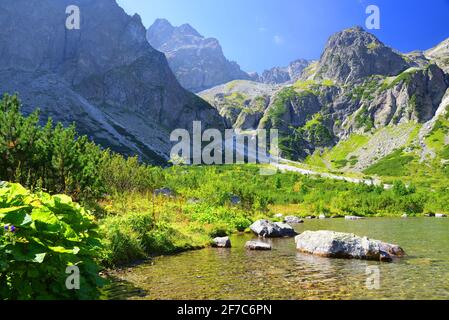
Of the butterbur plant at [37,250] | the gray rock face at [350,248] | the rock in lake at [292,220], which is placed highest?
the butterbur plant at [37,250]

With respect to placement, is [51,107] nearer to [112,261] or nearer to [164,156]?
[164,156]

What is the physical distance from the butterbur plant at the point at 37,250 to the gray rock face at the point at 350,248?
16.3 metres

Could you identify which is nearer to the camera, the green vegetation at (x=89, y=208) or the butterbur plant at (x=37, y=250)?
the butterbur plant at (x=37, y=250)

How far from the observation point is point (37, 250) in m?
8.19

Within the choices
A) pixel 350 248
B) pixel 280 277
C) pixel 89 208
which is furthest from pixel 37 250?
pixel 89 208

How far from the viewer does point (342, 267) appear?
757 inches

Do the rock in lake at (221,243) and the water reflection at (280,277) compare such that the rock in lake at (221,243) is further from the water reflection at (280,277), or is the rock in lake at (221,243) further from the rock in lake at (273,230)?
the rock in lake at (273,230)

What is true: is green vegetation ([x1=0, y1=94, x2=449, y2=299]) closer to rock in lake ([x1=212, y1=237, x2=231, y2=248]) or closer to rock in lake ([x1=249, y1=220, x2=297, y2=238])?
rock in lake ([x1=212, y1=237, x2=231, y2=248])

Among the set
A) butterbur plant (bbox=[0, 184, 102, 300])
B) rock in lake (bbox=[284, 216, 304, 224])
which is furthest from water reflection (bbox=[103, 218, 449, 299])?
rock in lake (bbox=[284, 216, 304, 224])

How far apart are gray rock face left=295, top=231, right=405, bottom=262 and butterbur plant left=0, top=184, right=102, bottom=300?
16.3 meters

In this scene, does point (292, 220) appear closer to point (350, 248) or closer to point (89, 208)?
point (350, 248)

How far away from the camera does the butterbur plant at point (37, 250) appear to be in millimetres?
7973

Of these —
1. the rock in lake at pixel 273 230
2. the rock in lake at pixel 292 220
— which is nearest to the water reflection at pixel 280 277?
the rock in lake at pixel 273 230
